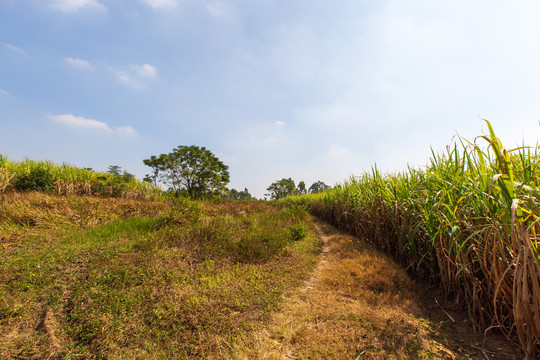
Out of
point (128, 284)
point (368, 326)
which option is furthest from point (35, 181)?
point (368, 326)

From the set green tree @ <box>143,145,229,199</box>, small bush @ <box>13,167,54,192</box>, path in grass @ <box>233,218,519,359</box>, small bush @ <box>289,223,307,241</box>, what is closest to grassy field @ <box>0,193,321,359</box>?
path in grass @ <box>233,218,519,359</box>

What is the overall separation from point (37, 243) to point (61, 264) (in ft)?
4.90

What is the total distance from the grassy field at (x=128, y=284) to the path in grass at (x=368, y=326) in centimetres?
29

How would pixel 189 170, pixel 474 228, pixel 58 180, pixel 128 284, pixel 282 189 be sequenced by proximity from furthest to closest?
pixel 282 189 < pixel 189 170 < pixel 58 180 < pixel 128 284 < pixel 474 228

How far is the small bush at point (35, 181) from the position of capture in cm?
733

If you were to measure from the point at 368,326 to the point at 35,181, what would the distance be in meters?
10.4

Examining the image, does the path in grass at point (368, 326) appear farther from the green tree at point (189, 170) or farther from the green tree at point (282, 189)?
the green tree at point (282, 189)

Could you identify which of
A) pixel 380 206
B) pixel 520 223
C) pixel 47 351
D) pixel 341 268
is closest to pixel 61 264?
pixel 47 351

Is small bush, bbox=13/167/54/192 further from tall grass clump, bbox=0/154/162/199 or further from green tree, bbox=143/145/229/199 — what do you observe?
green tree, bbox=143/145/229/199

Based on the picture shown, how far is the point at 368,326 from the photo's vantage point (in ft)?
7.87

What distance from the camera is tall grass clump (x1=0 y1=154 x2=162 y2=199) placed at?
7.32 metres

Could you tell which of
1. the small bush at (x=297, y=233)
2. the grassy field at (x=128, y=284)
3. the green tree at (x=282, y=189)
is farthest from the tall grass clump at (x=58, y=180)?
the green tree at (x=282, y=189)

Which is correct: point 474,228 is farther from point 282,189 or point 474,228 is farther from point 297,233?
point 282,189

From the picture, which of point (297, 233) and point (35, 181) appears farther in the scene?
point (35, 181)
